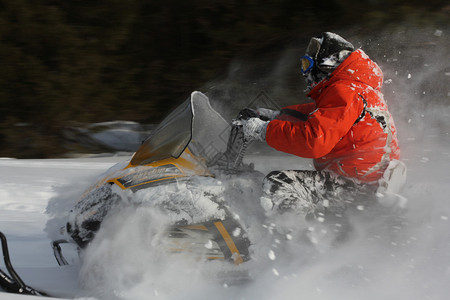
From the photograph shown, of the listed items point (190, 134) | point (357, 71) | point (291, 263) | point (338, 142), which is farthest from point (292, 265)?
point (357, 71)

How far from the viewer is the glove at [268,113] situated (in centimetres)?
262

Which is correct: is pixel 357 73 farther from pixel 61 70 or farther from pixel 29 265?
pixel 61 70

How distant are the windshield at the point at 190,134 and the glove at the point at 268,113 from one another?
23cm

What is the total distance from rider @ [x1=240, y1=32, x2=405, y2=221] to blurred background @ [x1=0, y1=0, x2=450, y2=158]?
3.21 m

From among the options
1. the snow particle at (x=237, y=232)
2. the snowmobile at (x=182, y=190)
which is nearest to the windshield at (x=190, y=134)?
the snowmobile at (x=182, y=190)

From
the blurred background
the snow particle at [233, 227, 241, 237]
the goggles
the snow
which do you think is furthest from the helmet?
the blurred background

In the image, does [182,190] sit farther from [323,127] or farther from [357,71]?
[357,71]

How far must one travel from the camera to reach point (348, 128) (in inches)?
88.4

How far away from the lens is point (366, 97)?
2.31 m

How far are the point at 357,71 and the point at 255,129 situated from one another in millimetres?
566

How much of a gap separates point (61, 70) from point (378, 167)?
181 inches

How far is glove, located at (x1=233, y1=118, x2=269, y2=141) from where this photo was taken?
2.35 meters

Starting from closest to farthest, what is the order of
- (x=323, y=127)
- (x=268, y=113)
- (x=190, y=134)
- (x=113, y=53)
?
(x=323, y=127), (x=190, y=134), (x=268, y=113), (x=113, y=53)

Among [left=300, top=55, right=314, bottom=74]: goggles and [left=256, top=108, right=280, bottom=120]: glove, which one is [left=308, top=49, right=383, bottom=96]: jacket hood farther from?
[left=256, top=108, right=280, bottom=120]: glove
